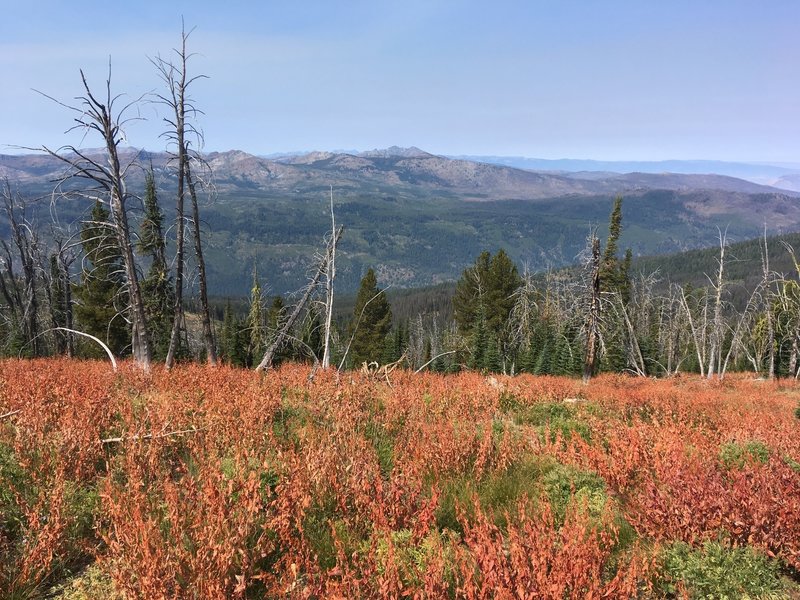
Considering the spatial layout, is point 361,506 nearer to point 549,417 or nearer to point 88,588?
point 88,588

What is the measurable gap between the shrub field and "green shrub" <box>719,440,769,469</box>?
0.09 feet

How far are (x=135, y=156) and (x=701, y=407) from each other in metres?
14.1

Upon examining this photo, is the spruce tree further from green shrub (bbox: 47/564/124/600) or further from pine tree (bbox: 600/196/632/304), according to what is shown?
green shrub (bbox: 47/564/124/600)

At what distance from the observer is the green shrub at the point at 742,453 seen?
525 centimetres

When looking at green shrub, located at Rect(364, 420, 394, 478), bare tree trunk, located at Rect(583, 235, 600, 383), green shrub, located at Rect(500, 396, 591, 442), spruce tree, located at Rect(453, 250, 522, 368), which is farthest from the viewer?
spruce tree, located at Rect(453, 250, 522, 368)

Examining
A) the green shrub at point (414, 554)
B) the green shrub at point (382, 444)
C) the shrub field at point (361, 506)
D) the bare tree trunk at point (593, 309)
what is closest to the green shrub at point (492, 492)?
the shrub field at point (361, 506)

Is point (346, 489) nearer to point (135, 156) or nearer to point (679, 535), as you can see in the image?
point (679, 535)

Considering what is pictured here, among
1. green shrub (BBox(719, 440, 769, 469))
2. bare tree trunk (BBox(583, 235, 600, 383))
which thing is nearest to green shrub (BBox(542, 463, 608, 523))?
green shrub (BBox(719, 440, 769, 469))

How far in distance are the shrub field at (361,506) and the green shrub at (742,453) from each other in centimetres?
3

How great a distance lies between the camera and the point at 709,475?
14.4 ft

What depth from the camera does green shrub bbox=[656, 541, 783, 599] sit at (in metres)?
3.14

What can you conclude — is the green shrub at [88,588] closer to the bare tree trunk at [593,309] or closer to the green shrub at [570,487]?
the green shrub at [570,487]

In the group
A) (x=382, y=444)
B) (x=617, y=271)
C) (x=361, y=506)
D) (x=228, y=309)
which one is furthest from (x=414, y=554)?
(x=228, y=309)

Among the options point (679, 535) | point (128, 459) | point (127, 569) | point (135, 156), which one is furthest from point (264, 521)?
point (135, 156)
